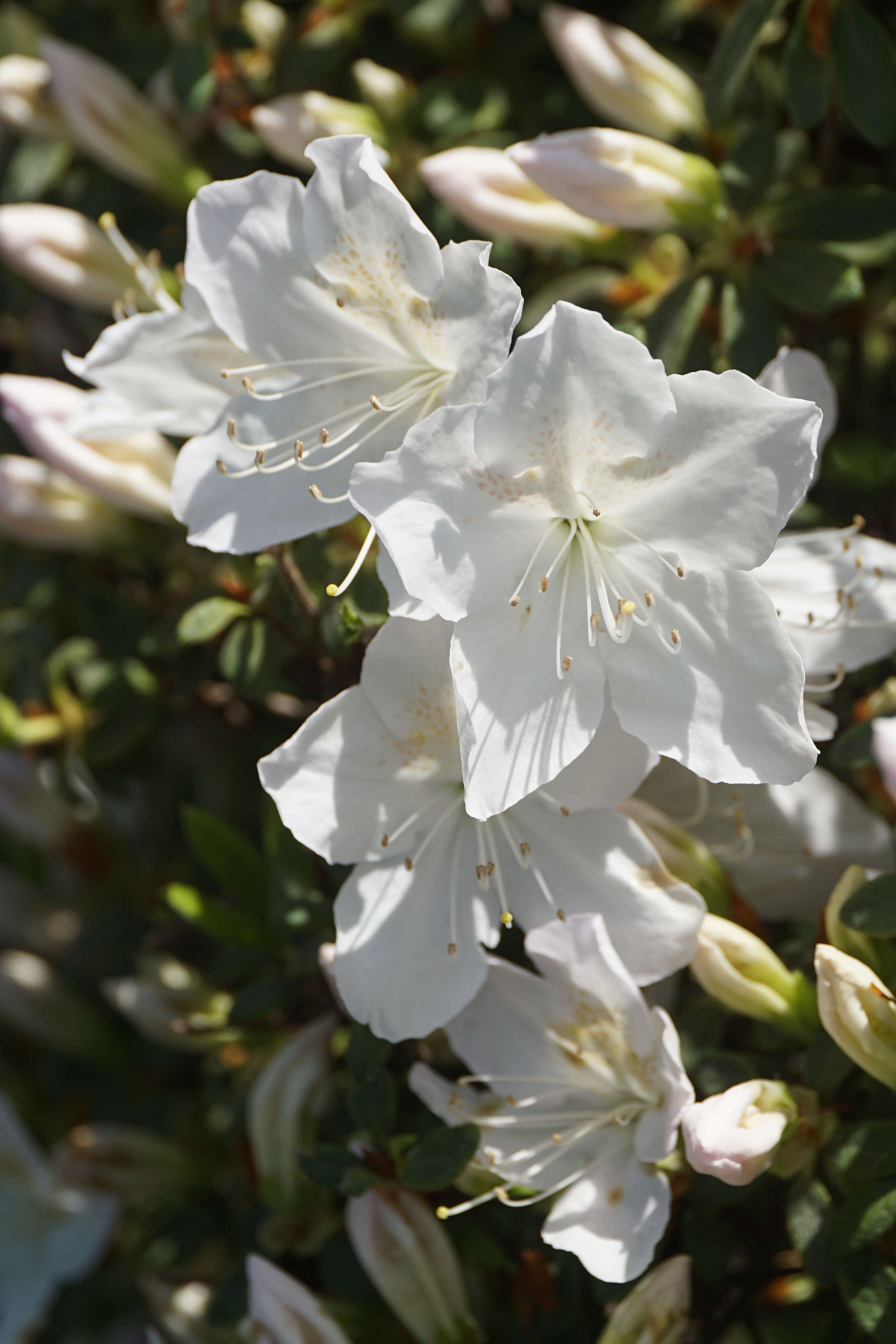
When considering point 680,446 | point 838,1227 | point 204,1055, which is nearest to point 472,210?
point 680,446

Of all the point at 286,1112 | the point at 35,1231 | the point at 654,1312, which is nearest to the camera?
the point at 654,1312

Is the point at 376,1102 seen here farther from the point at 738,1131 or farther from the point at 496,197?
the point at 496,197

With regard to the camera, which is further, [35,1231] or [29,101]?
[35,1231]

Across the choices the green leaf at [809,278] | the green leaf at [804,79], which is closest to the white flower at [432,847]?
the green leaf at [809,278]

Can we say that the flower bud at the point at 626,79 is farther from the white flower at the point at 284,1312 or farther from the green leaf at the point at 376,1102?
the white flower at the point at 284,1312

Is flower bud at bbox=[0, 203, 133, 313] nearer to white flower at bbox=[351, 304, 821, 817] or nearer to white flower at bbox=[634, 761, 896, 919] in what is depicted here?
white flower at bbox=[351, 304, 821, 817]

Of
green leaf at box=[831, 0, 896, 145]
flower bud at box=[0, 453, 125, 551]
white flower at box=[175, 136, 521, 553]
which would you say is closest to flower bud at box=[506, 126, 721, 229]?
green leaf at box=[831, 0, 896, 145]

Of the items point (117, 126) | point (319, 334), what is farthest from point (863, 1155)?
point (117, 126)
